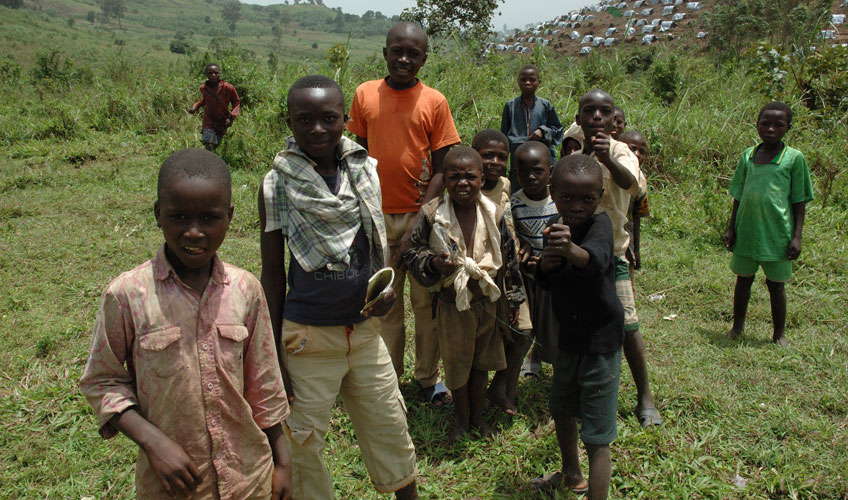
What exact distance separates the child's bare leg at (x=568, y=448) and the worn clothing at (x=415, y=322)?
2.65 feet

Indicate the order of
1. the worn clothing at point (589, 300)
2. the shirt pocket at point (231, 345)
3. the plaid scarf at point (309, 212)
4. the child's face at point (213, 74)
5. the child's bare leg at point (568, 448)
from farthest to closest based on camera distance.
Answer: the child's face at point (213, 74), the child's bare leg at point (568, 448), the worn clothing at point (589, 300), the plaid scarf at point (309, 212), the shirt pocket at point (231, 345)

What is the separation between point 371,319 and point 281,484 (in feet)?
2.18

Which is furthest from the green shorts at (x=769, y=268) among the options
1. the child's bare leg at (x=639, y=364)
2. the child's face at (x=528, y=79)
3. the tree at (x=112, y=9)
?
the tree at (x=112, y=9)

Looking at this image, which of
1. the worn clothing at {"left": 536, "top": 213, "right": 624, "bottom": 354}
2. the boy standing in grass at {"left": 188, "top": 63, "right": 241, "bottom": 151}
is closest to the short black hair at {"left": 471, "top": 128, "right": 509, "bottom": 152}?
the worn clothing at {"left": 536, "top": 213, "right": 624, "bottom": 354}

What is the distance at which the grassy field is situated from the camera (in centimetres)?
271

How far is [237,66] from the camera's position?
10.4 m

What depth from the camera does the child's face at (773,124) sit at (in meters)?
3.64

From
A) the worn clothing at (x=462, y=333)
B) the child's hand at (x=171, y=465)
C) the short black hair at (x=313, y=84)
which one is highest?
the short black hair at (x=313, y=84)

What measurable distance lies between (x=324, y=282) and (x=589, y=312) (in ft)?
3.26

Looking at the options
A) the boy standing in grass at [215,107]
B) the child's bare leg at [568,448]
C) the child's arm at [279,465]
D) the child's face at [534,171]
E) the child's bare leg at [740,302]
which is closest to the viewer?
the child's arm at [279,465]

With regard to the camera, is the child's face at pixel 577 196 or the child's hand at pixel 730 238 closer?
the child's face at pixel 577 196

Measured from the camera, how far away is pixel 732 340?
12.8ft

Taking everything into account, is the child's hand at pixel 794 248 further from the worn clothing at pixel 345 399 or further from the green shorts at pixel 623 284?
the worn clothing at pixel 345 399

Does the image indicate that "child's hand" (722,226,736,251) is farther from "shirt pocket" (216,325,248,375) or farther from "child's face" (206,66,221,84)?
"child's face" (206,66,221,84)
